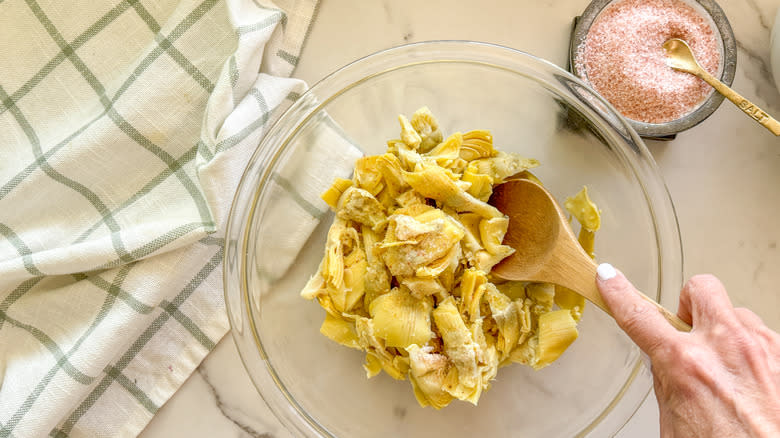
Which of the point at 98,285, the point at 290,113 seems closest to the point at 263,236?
the point at 290,113

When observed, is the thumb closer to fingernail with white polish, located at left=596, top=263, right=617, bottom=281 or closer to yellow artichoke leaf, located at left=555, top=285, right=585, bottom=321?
fingernail with white polish, located at left=596, top=263, right=617, bottom=281

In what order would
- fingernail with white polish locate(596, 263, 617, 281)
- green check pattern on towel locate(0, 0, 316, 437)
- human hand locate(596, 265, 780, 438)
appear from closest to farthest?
human hand locate(596, 265, 780, 438)
fingernail with white polish locate(596, 263, 617, 281)
green check pattern on towel locate(0, 0, 316, 437)

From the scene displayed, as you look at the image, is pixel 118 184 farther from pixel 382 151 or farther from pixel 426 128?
pixel 426 128

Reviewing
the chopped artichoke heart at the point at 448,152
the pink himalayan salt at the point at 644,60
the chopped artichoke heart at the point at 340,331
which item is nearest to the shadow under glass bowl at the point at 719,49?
the pink himalayan salt at the point at 644,60

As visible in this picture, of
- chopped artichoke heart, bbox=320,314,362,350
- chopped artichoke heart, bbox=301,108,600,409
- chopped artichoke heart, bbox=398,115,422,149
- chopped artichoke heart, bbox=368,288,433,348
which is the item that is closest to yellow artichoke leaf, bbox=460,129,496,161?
chopped artichoke heart, bbox=301,108,600,409

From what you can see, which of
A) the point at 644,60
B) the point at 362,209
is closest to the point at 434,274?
the point at 362,209

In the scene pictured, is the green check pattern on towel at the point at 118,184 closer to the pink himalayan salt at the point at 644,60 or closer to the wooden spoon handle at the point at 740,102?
the pink himalayan salt at the point at 644,60

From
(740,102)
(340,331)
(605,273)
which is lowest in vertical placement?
(340,331)
